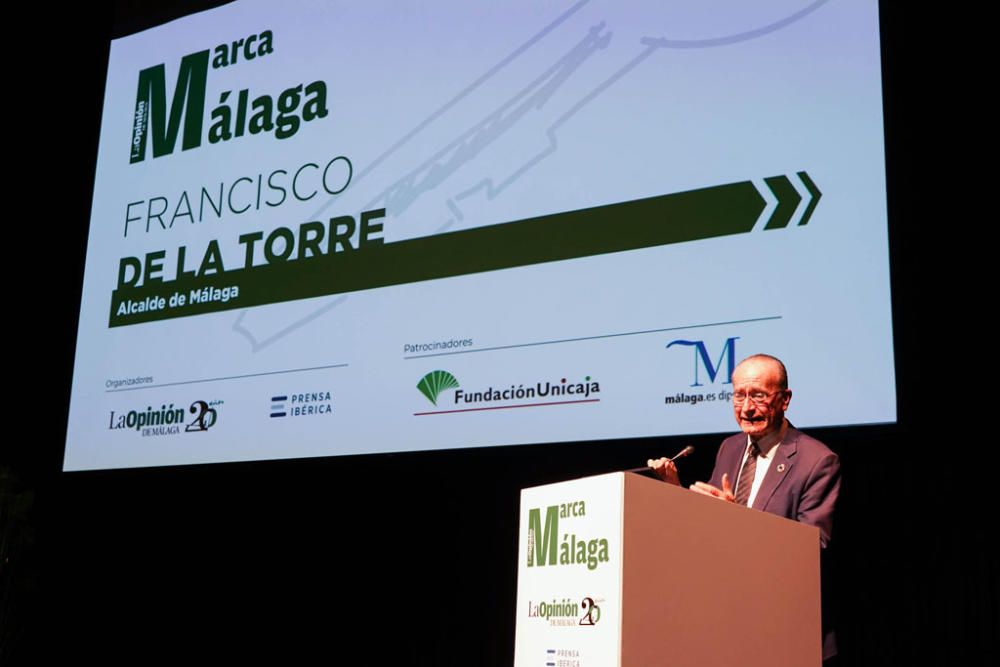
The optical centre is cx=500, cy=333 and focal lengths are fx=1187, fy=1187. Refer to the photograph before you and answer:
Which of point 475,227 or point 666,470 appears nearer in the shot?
point 666,470

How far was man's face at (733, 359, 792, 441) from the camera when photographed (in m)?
2.19

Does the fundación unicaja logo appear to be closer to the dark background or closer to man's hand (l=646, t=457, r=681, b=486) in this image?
the dark background

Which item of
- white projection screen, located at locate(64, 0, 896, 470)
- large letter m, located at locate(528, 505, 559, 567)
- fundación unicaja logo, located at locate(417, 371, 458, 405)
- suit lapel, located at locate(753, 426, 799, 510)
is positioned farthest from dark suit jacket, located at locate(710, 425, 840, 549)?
fundación unicaja logo, located at locate(417, 371, 458, 405)

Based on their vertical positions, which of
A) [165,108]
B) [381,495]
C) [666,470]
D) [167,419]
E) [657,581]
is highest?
[165,108]

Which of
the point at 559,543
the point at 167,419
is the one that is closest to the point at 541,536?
the point at 559,543

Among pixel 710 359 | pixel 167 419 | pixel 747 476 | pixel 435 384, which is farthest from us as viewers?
pixel 167 419

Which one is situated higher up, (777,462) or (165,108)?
(165,108)

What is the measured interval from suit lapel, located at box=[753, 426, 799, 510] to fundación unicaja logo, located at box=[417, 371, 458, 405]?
4.17ft

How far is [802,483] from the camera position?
2.14 metres

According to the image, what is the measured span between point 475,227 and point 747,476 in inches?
55.2

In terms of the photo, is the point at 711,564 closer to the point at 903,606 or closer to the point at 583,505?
the point at 583,505

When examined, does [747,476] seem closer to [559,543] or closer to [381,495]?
[559,543]

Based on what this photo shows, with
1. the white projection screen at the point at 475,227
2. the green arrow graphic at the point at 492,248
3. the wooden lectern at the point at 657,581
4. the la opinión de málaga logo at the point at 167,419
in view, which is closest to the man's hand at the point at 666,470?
the wooden lectern at the point at 657,581

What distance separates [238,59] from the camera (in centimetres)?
416
